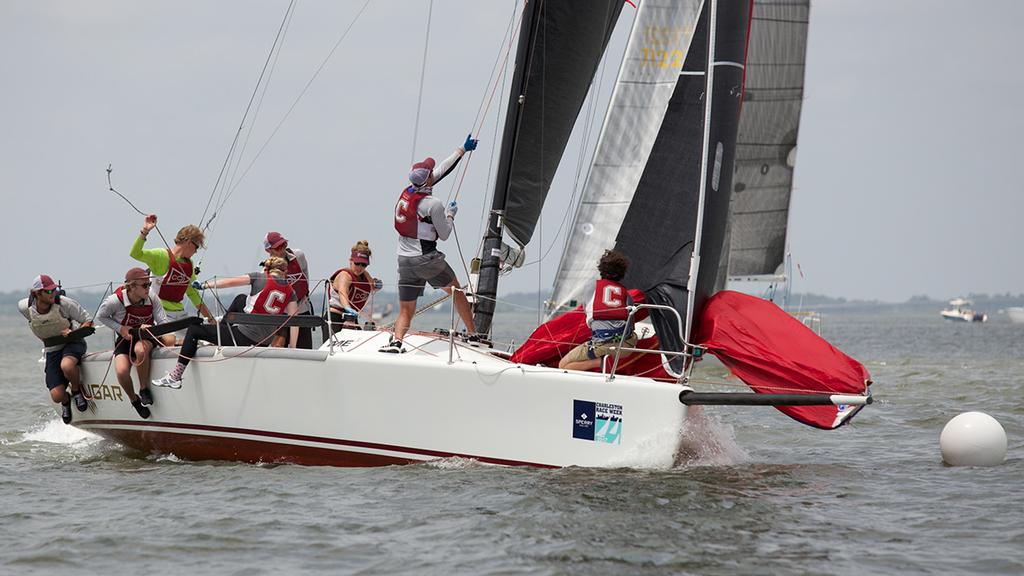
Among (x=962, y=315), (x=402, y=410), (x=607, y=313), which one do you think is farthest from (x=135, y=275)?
(x=962, y=315)

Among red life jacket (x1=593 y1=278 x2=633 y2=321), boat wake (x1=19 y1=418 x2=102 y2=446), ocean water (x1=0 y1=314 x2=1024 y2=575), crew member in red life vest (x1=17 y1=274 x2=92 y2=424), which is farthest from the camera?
boat wake (x1=19 y1=418 x2=102 y2=446)

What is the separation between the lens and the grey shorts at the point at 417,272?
9203 mm

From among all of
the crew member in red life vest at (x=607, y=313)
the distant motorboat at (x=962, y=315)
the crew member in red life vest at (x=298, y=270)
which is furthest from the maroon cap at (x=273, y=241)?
the distant motorboat at (x=962, y=315)

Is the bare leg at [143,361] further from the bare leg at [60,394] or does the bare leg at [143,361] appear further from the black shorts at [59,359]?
the bare leg at [60,394]

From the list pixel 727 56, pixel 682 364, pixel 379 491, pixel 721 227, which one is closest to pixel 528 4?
pixel 727 56

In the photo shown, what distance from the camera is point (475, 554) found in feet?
20.9

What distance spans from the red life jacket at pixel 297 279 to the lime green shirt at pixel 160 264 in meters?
0.85

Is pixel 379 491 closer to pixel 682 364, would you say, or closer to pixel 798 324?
pixel 682 364

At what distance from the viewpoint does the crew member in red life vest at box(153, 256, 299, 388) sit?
9.09 metres

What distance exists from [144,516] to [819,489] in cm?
462

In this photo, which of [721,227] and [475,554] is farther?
[721,227]

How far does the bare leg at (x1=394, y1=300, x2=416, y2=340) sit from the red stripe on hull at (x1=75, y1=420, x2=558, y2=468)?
92 centimetres

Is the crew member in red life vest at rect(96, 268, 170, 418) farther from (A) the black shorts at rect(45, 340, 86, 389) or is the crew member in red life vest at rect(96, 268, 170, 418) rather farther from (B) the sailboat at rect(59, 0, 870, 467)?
(A) the black shorts at rect(45, 340, 86, 389)

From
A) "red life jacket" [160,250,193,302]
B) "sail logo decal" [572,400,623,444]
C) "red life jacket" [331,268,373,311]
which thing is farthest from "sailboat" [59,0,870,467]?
"red life jacket" [331,268,373,311]
